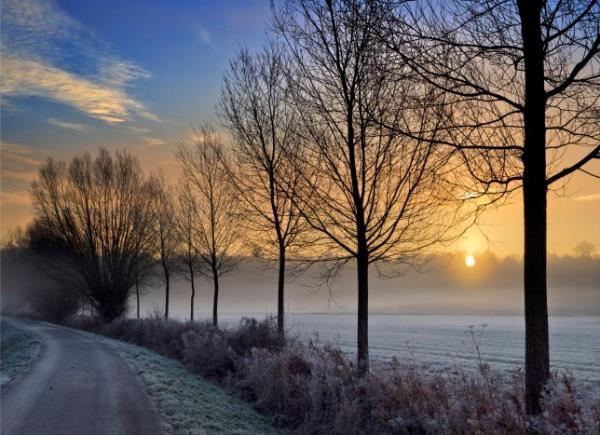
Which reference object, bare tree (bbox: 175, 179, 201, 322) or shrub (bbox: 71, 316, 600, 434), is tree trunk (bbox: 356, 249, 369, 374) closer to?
shrub (bbox: 71, 316, 600, 434)

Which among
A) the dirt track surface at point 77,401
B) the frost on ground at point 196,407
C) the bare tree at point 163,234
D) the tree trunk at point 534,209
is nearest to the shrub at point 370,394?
the tree trunk at point 534,209

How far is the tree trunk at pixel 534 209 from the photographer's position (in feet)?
24.8

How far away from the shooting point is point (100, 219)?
4497 centimetres

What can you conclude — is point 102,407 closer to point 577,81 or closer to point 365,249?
point 365,249

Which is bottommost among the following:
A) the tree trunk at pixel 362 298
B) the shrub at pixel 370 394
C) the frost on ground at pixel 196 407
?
the frost on ground at pixel 196 407

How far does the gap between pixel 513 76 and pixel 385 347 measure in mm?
33053

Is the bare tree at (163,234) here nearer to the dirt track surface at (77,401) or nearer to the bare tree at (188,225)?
the bare tree at (188,225)

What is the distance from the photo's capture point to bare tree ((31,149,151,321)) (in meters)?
44.3

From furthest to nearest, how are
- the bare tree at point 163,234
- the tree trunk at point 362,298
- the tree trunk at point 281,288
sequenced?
the bare tree at point 163,234, the tree trunk at point 281,288, the tree trunk at point 362,298

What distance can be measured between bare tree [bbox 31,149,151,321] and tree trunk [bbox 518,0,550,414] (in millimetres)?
39662

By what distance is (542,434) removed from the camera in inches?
283

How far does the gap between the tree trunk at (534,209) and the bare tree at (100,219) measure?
39662mm

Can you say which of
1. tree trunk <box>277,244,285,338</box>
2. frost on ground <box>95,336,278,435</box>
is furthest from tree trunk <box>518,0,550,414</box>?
tree trunk <box>277,244,285,338</box>

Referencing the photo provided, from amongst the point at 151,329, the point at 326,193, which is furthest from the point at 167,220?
the point at 326,193
